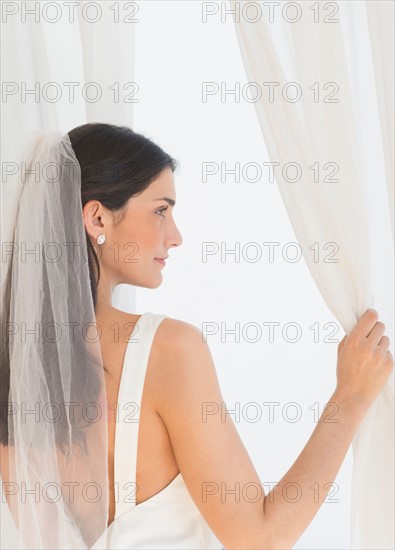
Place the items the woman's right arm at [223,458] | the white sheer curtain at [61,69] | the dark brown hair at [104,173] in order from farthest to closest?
1. the white sheer curtain at [61,69]
2. the dark brown hair at [104,173]
3. the woman's right arm at [223,458]

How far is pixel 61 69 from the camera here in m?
1.60

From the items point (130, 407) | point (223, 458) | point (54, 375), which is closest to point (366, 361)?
point (223, 458)

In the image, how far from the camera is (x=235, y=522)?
1.19m

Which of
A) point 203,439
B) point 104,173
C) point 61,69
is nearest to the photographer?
point 203,439

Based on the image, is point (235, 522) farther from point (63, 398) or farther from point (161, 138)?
point (161, 138)

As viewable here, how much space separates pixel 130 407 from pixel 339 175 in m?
0.50

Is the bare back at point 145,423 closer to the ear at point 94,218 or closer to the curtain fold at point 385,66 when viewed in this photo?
the ear at point 94,218

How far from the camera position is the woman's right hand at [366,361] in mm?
1241


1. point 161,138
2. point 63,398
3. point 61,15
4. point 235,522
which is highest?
point 61,15

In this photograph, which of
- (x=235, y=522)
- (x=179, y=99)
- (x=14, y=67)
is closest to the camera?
(x=235, y=522)

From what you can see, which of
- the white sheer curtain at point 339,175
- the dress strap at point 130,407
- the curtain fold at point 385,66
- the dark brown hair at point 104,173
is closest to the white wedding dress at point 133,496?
the dress strap at point 130,407

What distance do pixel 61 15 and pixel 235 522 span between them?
41.1 inches

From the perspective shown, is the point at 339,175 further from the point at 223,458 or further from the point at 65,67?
the point at 65,67

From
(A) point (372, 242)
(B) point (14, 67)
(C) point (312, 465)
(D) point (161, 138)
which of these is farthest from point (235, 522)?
(B) point (14, 67)
